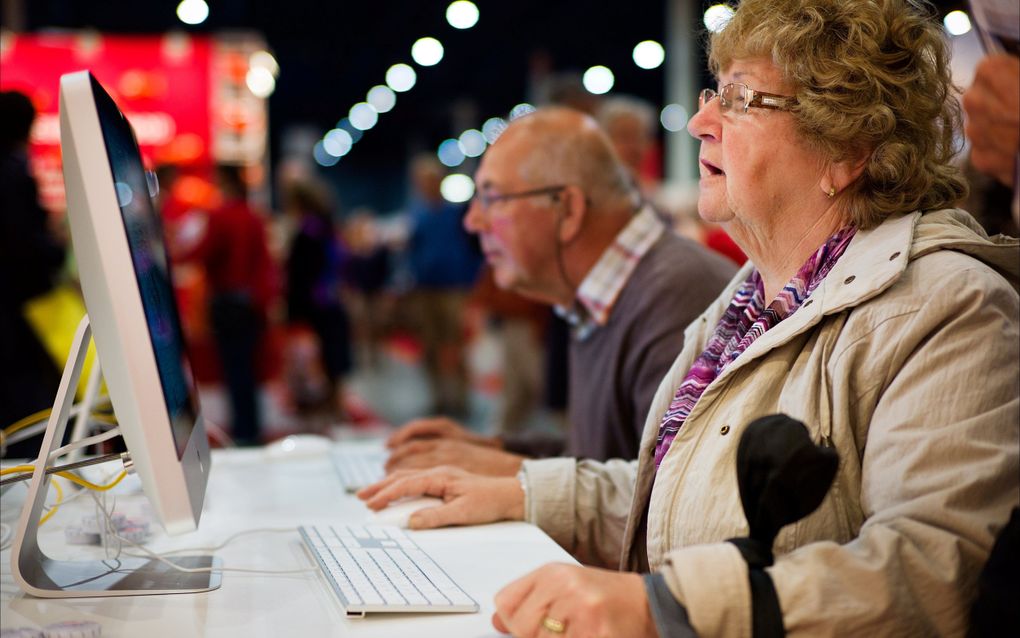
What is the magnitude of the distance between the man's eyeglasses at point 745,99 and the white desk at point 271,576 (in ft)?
2.35

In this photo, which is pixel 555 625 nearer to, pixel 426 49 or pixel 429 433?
pixel 429 433

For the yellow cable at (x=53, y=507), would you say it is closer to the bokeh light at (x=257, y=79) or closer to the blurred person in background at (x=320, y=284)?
the blurred person in background at (x=320, y=284)

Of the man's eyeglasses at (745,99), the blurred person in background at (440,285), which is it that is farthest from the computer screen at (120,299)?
the blurred person in background at (440,285)

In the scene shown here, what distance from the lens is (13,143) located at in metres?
3.35

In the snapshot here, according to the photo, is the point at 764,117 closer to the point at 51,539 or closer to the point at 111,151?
the point at 111,151

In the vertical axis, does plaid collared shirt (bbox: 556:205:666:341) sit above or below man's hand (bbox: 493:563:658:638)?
above

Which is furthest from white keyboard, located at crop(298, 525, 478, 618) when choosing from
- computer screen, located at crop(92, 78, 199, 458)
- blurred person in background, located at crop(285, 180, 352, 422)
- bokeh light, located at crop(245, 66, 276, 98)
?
bokeh light, located at crop(245, 66, 276, 98)

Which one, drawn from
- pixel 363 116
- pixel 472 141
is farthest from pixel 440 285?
pixel 363 116

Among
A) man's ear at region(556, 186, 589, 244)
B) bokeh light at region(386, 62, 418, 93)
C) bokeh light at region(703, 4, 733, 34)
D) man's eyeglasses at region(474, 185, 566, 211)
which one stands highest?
bokeh light at region(386, 62, 418, 93)

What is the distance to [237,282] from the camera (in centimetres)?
621

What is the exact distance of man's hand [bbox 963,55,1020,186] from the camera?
1.60 meters

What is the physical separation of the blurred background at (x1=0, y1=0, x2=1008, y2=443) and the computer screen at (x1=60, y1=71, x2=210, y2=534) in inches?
39.6

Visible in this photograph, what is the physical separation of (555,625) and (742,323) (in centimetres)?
73

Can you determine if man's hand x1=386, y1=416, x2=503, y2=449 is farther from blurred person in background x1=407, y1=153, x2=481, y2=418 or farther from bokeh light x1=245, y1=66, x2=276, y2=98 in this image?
bokeh light x1=245, y1=66, x2=276, y2=98
